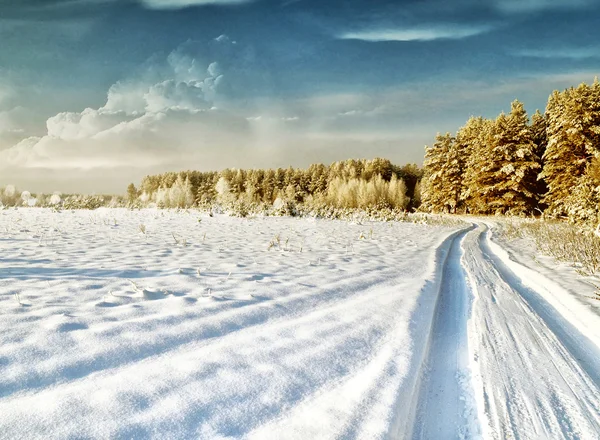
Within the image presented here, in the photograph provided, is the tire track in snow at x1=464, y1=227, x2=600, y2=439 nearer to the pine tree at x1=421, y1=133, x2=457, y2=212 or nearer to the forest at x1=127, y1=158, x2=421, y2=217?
the pine tree at x1=421, y1=133, x2=457, y2=212

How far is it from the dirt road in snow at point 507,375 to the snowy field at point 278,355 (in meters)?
0.01

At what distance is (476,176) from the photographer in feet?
118

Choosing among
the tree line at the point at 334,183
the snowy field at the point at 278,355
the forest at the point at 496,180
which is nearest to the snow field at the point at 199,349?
the snowy field at the point at 278,355

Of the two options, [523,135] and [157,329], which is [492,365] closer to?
[157,329]

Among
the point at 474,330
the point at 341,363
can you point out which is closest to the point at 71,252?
the point at 341,363

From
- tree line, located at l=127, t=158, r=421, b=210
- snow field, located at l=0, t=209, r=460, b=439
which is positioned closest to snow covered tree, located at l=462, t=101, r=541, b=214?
tree line, located at l=127, t=158, r=421, b=210

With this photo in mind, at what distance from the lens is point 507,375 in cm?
244

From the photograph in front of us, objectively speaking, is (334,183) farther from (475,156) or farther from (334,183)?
(475,156)

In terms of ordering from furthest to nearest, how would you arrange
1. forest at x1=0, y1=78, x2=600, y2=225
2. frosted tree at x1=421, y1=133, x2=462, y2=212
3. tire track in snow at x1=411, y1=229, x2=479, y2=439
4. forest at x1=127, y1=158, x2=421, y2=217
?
forest at x1=127, y1=158, x2=421, y2=217, frosted tree at x1=421, y1=133, x2=462, y2=212, forest at x1=0, y1=78, x2=600, y2=225, tire track in snow at x1=411, y1=229, x2=479, y2=439

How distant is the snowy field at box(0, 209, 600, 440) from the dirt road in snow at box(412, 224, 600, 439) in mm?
14

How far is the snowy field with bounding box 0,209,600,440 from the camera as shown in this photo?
5.74ft

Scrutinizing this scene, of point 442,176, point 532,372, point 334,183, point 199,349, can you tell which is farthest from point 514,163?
point 199,349

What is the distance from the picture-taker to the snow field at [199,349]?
5.58 feet

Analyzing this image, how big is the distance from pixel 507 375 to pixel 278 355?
1.69m
